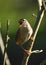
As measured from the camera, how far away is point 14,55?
142 inches

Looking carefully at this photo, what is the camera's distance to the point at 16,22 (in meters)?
3.68

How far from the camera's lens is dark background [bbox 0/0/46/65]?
3.55 m

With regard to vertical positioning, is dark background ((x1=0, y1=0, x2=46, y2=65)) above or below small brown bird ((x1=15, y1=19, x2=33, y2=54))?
below

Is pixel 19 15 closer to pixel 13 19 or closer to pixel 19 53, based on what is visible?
pixel 13 19

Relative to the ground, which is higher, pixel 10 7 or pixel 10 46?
pixel 10 7

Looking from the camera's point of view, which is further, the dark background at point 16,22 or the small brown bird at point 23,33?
the dark background at point 16,22

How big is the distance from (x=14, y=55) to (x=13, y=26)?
0.37 m

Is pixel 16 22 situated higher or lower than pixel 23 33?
lower

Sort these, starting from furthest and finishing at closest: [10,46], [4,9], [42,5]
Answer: [4,9], [10,46], [42,5]

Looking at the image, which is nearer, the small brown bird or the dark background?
the small brown bird

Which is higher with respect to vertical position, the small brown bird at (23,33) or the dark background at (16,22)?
the small brown bird at (23,33)

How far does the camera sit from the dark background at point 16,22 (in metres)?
3.55

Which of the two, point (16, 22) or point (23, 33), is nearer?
point (23, 33)

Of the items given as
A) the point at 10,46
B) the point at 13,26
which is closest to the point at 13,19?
the point at 13,26
